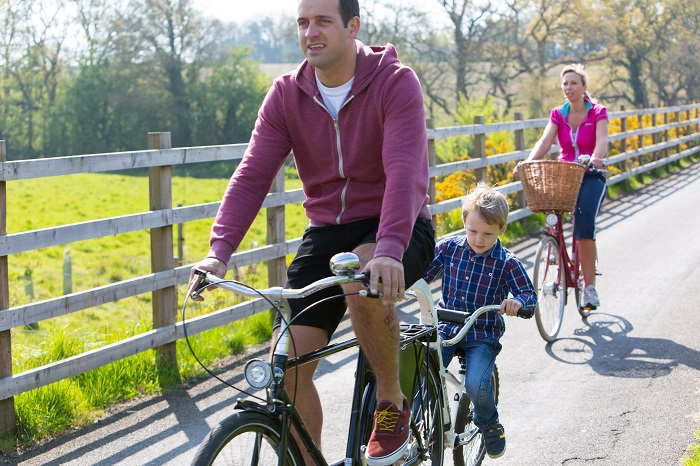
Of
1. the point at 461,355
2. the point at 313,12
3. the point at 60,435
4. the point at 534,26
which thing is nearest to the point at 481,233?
the point at 461,355

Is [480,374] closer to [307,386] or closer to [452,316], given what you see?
[452,316]

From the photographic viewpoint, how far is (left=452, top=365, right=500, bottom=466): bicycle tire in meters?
4.30

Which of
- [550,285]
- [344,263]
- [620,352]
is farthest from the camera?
[550,285]

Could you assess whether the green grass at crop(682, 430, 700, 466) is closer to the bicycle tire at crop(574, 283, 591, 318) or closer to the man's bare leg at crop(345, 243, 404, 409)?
the man's bare leg at crop(345, 243, 404, 409)

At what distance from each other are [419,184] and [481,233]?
121 cm

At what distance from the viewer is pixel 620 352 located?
270 inches

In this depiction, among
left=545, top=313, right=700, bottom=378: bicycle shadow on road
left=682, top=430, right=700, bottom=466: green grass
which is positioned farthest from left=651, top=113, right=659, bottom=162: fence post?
left=682, top=430, right=700, bottom=466: green grass

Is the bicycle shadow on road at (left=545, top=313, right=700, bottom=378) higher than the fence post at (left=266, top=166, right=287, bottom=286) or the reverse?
the reverse

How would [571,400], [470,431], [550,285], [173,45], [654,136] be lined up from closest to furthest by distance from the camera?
[470,431]
[571,400]
[550,285]
[654,136]
[173,45]

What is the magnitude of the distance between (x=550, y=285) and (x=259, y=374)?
5067 mm

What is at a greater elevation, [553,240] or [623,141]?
[623,141]

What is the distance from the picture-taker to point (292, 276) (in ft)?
11.5

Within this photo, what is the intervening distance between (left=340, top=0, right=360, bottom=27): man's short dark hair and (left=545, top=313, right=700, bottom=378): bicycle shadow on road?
379 cm

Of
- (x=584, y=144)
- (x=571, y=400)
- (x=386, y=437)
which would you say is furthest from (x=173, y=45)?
(x=386, y=437)
